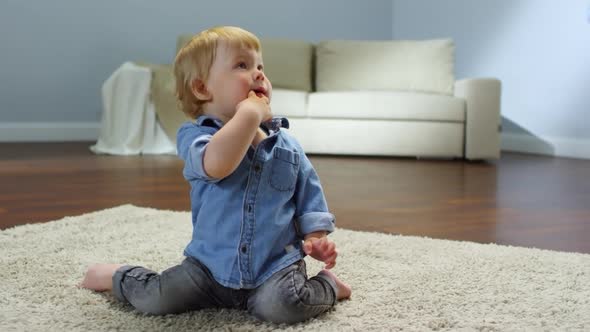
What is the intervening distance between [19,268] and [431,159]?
10.6ft

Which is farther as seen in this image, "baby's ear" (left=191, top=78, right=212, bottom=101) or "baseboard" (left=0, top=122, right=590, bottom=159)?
"baseboard" (left=0, top=122, right=590, bottom=159)

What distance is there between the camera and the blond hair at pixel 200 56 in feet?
3.40

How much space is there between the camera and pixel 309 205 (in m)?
1.09

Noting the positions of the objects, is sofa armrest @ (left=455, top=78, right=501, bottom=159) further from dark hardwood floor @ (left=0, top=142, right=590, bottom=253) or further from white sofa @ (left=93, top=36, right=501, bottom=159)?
dark hardwood floor @ (left=0, top=142, right=590, bottom=253)

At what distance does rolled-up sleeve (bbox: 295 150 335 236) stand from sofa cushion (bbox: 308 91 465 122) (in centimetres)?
313

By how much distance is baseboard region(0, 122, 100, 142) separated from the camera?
5.08 meters

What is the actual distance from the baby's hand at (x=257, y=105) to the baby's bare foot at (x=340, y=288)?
0.28 meters

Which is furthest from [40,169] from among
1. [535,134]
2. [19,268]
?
[535,134]

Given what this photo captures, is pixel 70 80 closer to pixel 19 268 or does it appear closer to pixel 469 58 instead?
pixel 469 58

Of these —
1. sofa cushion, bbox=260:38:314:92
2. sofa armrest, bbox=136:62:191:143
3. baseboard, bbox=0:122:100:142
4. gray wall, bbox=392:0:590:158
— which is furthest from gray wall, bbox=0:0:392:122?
gray wall, bbox=392:0:590:158

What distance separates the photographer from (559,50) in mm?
4449

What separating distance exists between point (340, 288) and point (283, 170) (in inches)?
8.8

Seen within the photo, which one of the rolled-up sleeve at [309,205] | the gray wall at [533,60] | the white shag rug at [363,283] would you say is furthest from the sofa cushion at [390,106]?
the rolled-up sleeve at [309,205]

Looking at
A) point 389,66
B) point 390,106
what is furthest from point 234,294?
point 389,66
